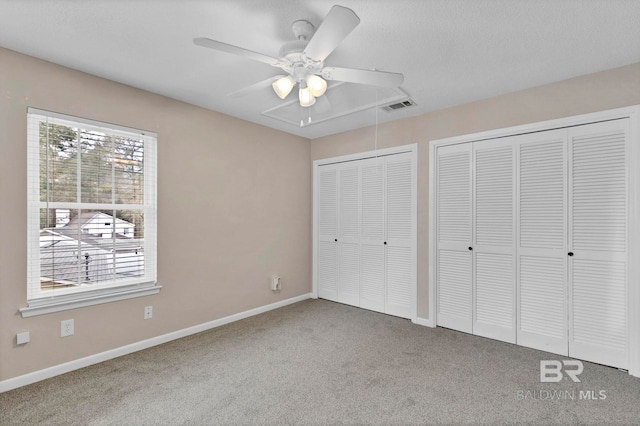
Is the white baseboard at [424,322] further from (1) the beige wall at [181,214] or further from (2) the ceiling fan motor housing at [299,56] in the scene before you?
(2) the ceiling fan motor housing at [299,56]

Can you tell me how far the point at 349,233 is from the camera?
4.45m

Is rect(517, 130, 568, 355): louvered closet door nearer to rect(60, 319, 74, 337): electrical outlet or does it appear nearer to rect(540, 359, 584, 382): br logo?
rect(540, 359, 584, 382): br logo

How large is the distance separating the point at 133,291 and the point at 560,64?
410cm

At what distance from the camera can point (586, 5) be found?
6.00 feet

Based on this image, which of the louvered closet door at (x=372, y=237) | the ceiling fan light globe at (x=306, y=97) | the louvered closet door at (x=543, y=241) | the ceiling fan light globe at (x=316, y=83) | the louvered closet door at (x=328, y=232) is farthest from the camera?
the louvered closet door at (x=328, y=232)

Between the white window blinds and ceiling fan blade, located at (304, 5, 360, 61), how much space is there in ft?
6.99

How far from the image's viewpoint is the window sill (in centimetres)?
240

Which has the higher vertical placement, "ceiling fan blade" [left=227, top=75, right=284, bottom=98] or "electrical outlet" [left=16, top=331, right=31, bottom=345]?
"ceiling fan blade" [left=227, top=75, right=284, bottom=98]

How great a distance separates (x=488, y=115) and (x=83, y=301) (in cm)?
409

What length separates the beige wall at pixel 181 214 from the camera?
234 centimetres

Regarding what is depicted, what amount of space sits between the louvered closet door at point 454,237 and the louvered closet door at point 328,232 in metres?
1.50

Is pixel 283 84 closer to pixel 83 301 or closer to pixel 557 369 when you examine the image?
pixel 83 301

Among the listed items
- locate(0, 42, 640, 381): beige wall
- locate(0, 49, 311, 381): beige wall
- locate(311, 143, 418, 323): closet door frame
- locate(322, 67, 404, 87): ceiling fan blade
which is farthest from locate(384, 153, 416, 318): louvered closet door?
locate(322, 67, 404, 87): ceiling fan blade

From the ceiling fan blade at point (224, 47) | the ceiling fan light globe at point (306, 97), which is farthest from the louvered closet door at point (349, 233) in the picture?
the ceiling fan blade at point (224, 47)
